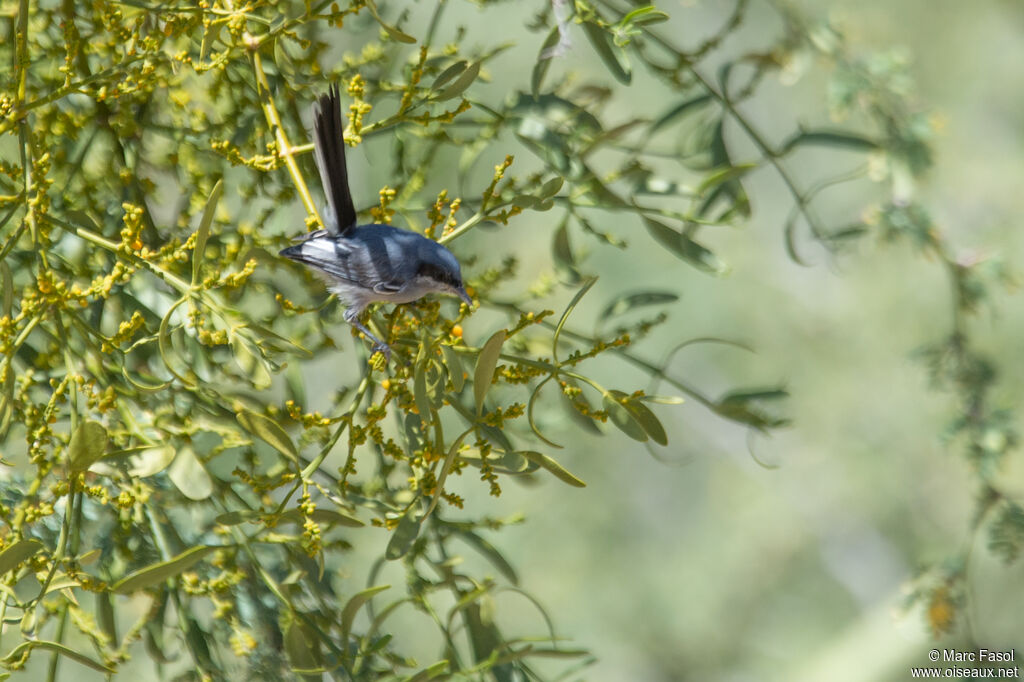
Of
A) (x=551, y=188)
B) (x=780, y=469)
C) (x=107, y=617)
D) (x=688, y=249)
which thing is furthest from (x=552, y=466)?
(x=780, y=469)

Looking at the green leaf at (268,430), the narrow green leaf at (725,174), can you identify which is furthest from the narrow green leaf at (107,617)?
the narrow green leaf at (725,174)

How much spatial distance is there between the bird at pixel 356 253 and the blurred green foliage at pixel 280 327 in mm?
23

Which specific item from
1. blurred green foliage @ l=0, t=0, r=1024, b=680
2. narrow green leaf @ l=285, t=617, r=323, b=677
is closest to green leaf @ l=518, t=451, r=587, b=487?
blurred green foliage @ l=0, t=0, r=1024, b=680

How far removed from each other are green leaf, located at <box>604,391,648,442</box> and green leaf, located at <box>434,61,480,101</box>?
0.24 metres

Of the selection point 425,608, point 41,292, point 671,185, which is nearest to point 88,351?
point 41,292

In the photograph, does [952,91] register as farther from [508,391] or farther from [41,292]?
[41,292]

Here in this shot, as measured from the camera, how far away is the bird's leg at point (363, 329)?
71 cm

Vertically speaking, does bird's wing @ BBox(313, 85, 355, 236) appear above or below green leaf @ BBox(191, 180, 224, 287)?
above

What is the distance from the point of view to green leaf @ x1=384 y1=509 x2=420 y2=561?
2.24ft

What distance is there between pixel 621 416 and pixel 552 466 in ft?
0.27

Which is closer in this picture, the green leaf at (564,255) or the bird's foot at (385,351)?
the bird's foot at (385,351)

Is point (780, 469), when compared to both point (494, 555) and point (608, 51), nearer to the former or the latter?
point (494, 555)

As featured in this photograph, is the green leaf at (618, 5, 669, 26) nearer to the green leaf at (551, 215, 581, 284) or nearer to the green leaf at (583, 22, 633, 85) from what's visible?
the green leaf at (583, 22, 633, 85)

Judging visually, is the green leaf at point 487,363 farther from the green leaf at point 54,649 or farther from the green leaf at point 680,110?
the green leaf at point 680,110
